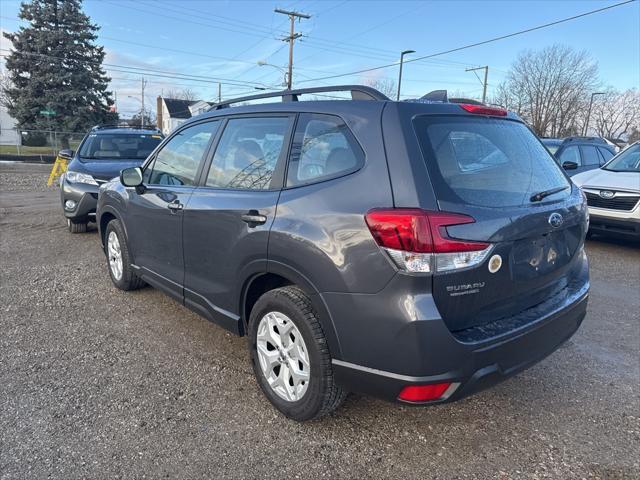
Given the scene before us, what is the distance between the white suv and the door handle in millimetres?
6300

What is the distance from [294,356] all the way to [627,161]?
769cm

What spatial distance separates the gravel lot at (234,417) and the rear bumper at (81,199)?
9.89 feet

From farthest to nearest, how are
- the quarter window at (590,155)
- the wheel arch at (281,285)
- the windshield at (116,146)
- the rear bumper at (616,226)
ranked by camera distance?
the quarter window at (590,155)
the windshield at (116,146)
the rear bumper at (616,226)
the wheel arch at (281,285)

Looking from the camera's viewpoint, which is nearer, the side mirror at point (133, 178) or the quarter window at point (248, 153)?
the quarter window at point (248, 153)

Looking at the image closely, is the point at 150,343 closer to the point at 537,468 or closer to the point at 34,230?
the point at 537,468

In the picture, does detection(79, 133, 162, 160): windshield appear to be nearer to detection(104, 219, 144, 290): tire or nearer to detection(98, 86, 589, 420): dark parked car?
detection(104, 219, 144, 290): tire

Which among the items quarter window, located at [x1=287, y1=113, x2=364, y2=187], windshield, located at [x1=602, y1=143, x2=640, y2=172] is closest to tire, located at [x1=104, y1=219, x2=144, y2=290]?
quarter window, located at [x1=287, y1=113, x2=364, y2=187]

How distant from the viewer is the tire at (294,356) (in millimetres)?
2463

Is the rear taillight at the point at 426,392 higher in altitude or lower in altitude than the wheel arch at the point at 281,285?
lower

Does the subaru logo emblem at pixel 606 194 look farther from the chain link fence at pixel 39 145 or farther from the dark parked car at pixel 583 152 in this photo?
the chain link fence at pixel 39 145

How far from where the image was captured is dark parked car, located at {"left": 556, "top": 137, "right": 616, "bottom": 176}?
9.74m

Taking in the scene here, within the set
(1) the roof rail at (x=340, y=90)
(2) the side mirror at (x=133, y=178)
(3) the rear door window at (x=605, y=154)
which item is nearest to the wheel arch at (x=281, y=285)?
(1) the roof rail at (x=340, y=90)

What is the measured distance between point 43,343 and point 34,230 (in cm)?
520

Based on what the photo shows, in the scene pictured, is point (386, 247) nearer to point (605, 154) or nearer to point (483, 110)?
point (483, 110)
